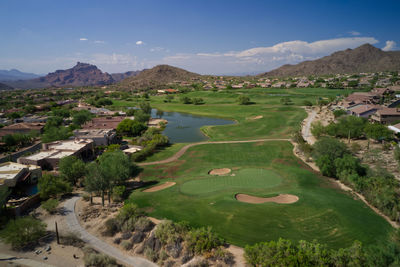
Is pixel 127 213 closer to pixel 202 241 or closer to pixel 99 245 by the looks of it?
pixel 99 245

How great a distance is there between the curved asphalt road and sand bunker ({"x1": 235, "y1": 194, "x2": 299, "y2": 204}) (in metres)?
12.8

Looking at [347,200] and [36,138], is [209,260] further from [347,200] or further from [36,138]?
[36,138]

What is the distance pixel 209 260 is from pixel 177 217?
694cm

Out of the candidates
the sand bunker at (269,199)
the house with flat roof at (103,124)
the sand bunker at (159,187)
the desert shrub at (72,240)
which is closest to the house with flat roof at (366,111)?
the sand bunker at (269,199)

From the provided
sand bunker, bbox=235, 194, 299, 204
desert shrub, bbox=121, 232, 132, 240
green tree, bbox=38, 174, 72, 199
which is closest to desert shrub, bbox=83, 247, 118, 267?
desert shrub, bbox=121, 232, 132, 240

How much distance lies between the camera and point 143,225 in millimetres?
23156

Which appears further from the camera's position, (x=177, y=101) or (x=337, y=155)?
(x=177, y=101)

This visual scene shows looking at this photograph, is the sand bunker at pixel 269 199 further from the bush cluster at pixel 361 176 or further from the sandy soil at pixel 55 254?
the sandy soil at pixel 55 254

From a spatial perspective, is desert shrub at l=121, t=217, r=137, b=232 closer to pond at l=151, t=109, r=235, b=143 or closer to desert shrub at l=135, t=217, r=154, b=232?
desert shrub at l=135, t=217, r=154, b=232

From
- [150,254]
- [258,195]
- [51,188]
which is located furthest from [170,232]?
[51,188]

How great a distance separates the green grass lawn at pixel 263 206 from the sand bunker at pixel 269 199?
77 cm

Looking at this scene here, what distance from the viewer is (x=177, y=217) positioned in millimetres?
24984

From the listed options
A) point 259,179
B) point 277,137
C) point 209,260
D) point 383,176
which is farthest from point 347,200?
point 277,137

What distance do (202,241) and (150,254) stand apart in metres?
4.69
